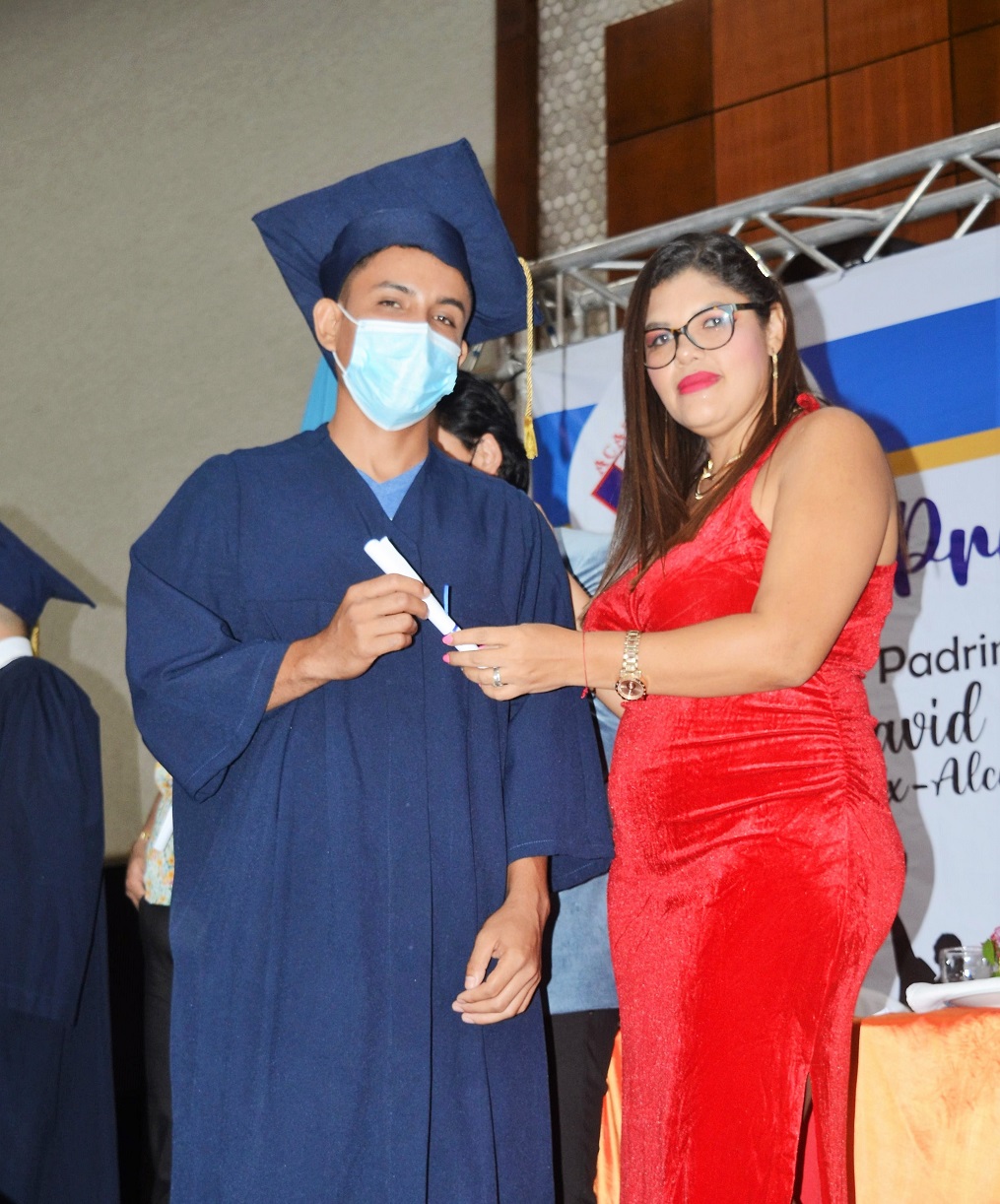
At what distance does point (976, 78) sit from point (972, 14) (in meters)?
0.27

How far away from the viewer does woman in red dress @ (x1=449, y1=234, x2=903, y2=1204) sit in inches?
63.0

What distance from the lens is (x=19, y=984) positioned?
2.78 metres

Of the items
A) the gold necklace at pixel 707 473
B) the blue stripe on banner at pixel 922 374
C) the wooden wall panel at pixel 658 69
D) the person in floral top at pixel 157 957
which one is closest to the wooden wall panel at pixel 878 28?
the wooden wall panel at pixel 658 69

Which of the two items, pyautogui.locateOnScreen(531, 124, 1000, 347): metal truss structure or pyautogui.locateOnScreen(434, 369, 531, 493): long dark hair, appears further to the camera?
pyautogui.locateOnScreen(531, 124, 1000, 347): metal truss structure

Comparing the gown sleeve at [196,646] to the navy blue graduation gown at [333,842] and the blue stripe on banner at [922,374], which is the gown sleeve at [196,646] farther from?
the blue stripe on banner at [922,374]

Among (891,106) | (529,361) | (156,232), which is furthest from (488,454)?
(156,232)

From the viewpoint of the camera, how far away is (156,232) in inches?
274

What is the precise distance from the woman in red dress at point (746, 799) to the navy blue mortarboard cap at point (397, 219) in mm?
378

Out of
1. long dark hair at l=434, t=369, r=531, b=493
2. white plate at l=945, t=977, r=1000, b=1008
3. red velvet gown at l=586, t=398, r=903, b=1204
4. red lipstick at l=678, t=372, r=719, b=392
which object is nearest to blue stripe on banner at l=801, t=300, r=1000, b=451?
long dark hair at l=434, t=369, r=531, b=493

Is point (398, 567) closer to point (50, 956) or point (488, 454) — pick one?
point (488, 454)

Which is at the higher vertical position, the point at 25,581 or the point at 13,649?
the point at 25,581

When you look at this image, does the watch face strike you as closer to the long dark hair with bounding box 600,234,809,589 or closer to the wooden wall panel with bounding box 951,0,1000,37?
the long dark hair with bounding box 600,234,809,589

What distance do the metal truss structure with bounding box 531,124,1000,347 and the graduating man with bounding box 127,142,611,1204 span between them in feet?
6.98

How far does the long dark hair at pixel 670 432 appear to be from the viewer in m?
1.92
